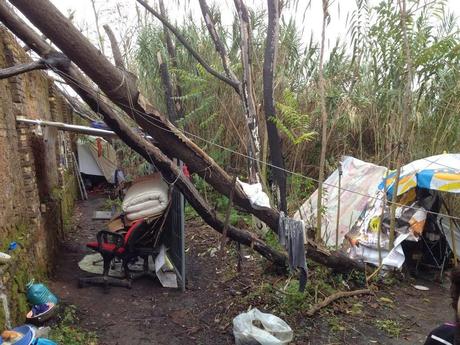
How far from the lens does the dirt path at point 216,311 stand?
3680mm

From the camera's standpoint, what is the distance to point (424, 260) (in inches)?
212

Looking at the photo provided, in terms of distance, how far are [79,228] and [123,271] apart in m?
2.92

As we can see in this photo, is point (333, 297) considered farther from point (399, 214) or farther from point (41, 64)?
point (41, 64)

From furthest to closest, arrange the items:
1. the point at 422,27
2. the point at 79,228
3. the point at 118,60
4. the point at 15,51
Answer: the point at 79,228 → the point at 422,27 → the point at 15,51 → the point at 118,60

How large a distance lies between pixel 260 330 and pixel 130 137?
7.18 ft

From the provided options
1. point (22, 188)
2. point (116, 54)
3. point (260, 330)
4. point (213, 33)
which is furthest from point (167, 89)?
point (260, 330)

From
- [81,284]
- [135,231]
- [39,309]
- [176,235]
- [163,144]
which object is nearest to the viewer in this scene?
[163,144]

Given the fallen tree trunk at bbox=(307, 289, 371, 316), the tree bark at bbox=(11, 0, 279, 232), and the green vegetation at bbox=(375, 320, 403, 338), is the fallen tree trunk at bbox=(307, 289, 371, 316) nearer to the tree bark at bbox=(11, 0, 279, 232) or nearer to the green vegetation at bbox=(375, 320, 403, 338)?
the green vegetation at bbox=(375, 320, 403, 338)

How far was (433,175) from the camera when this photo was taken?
178 inches

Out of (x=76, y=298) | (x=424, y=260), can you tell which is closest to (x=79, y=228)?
(x=76, y=298)

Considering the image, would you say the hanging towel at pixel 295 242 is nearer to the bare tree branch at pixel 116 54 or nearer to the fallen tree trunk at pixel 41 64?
the bare tree branch at pixel 116 54

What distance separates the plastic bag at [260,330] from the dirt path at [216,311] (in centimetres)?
26

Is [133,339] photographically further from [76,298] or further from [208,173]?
[208,173]

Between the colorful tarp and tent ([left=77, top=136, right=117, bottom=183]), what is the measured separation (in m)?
9.57
